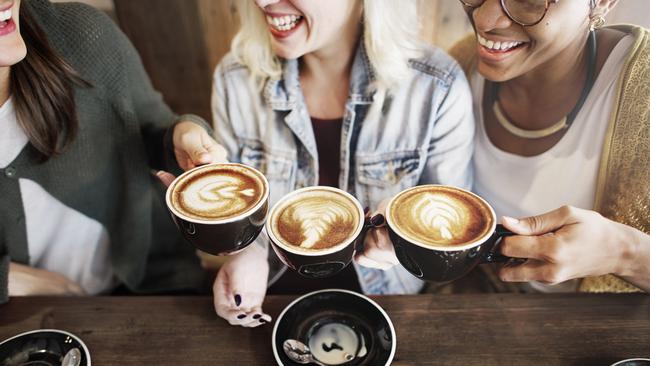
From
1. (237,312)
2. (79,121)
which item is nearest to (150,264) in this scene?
(79,121)

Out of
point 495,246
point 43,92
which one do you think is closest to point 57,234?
point 43,92

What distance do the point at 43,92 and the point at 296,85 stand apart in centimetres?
63

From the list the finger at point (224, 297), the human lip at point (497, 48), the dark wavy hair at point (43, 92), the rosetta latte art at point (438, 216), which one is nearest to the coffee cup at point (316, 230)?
the rosetta latte art at point (438, 216)

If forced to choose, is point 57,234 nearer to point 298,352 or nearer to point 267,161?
point 267,161

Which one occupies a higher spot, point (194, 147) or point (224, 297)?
point (194, 147)

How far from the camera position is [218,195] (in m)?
0.94

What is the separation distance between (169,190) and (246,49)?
1.72ft

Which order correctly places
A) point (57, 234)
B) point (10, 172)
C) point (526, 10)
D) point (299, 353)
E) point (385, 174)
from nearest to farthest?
1. point (526, 10)
2. point (299, 353)
3. point (10, 172)
4. point (385, 174)
5. point (57, 234)

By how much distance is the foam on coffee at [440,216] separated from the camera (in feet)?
2.80

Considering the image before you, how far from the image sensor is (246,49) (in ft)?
4.19

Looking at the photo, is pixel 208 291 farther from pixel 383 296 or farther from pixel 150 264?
pixel 383 296

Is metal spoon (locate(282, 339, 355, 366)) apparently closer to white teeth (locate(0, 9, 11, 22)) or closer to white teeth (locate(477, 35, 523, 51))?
white teeth (locate(477, 35, 523, 51))

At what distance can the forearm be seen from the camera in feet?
2.99

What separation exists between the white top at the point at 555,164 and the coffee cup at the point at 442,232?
224 millimetres
